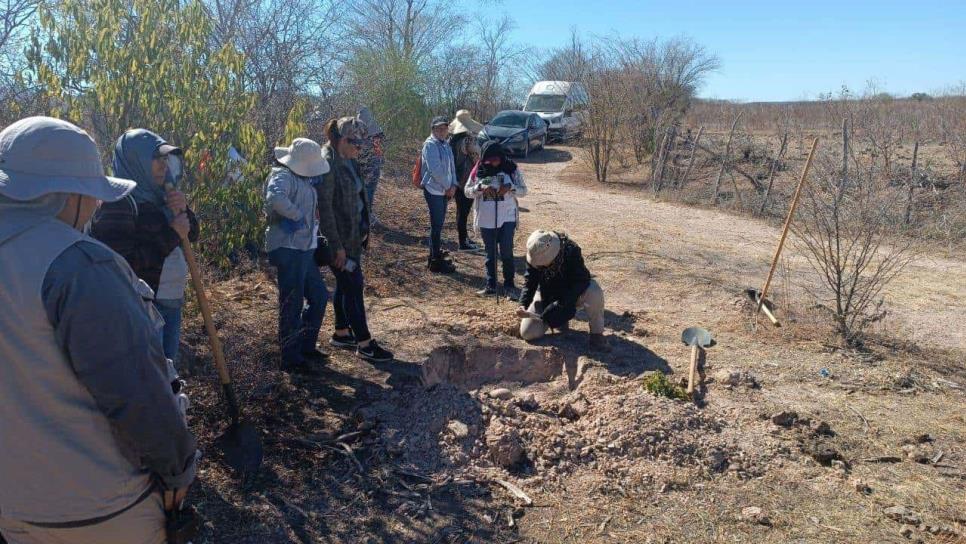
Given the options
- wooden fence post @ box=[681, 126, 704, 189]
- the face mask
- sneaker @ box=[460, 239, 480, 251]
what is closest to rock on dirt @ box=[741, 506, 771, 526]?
the face mask

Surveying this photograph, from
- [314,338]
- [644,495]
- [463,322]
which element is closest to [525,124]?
[463,322]

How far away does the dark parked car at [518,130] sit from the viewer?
19330mm

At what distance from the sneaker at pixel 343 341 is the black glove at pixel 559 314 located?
157 centimetres

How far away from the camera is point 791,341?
19.2 feet

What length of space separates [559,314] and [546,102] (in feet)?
60.0

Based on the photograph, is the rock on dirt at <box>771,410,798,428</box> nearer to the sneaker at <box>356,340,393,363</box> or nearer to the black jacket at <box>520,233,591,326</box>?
the black jacket at <box>520,233,591,326</box>

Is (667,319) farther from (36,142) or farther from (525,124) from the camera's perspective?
(525,124)

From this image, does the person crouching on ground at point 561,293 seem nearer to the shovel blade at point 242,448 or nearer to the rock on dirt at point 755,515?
the rock on dirt at point 755,515

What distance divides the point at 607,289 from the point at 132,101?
489cm

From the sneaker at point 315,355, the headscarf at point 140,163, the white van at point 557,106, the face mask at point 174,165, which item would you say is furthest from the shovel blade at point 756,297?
the white van at point 557,106

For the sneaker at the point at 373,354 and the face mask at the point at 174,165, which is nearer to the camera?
the face mask at the point at 174,165

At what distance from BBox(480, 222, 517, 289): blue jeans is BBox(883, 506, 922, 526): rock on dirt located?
157 inches

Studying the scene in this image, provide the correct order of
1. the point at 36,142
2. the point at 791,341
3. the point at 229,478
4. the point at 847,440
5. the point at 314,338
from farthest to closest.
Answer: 1. the point at 791,341
2. the point at 314,338
3. the point at 847,440
4. the point at 229,478
5. the point at 36,142

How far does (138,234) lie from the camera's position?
3049 mm
